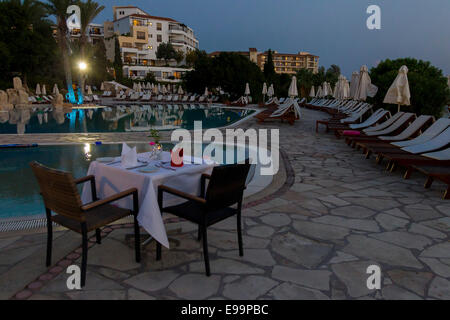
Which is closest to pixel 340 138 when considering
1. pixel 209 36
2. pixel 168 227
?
pixel 168 227

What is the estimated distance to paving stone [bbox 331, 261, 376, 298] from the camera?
101 inches

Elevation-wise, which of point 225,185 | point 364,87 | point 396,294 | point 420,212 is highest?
point 364,87

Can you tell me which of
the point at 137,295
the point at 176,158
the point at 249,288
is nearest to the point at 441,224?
the point at 249,288

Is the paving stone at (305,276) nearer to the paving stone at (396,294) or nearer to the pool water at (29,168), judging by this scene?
the paving stone at (396,294)

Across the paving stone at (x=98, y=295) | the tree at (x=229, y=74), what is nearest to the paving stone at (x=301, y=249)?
the paving stone at (x=98, y=295)

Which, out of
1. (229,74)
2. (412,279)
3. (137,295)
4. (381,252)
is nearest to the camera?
(137,295)

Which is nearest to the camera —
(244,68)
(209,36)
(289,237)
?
(289,237)

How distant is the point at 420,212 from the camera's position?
4.22 m

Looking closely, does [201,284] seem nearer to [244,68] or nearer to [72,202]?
[72,202]

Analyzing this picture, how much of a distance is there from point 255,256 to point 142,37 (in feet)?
277

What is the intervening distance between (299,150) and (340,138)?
9.16 ft

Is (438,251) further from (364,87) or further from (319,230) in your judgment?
(364,87)

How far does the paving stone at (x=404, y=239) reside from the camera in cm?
333

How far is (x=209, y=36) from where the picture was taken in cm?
18562
